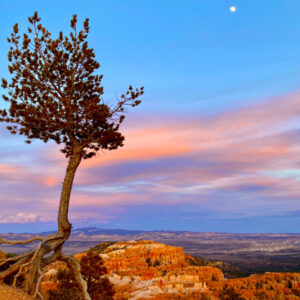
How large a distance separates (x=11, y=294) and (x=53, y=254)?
307 centimetres

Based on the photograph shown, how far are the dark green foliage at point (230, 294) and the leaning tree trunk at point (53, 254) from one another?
47.1 m

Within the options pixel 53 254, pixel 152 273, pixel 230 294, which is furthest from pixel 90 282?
pixel 152 273

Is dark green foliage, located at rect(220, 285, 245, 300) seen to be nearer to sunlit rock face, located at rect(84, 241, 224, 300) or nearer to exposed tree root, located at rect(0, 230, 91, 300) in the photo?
sunlit rock face, located at rect(84, 241, 224, 300)

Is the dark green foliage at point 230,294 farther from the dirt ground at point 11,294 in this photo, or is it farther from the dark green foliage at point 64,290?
the dirt ground at point 11,294

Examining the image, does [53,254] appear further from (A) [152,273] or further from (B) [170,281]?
(A) [152,273]

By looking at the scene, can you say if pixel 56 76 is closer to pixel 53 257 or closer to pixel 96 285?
pixel 53 257

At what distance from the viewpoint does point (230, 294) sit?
57.3 metres

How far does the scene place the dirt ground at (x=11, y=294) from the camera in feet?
40.7

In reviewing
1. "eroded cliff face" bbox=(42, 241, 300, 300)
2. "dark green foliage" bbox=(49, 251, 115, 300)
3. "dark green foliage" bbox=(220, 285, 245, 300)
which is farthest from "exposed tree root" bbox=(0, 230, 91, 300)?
"dark green foliage" bbox=(220, 285, 245, 300)

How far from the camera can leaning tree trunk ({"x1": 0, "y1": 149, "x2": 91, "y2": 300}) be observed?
13.9 meters

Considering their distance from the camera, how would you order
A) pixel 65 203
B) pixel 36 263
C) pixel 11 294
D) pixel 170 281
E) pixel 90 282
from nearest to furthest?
pixel 11 294 → pixel 36 263 → pixel 65 203 → pixel 90 282 → pixel 170 281

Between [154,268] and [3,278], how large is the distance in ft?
227

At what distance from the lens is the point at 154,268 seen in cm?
7938

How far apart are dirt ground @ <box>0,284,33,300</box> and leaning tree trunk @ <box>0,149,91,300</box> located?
0.34 meters
